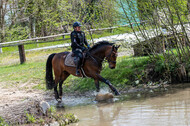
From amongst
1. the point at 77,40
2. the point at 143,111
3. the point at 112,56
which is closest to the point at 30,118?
the point at 143,111

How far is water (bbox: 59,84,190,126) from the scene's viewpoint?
6523 millimetres

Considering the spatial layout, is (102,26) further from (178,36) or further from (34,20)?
(34,20)

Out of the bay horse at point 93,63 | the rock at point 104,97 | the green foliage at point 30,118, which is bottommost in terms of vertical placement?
the rock at point 104,97

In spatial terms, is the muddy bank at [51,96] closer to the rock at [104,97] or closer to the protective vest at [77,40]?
the rock at [104,97]

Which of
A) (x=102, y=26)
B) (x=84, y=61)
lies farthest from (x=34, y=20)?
(x=84, y=61)

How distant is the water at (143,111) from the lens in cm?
652

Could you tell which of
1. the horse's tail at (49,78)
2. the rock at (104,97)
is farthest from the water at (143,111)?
the horse's tail at (49,78)

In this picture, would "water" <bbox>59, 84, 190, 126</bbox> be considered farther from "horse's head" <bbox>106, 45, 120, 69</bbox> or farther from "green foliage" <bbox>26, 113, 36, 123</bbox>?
"horse's head" <bbox>106, 45, 120, 69</bbox>

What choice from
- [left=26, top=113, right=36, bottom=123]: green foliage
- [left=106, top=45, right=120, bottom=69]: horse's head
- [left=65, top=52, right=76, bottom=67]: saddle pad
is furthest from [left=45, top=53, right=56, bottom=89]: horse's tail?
[left=26, top=113, right=36, bottom=123]: green foliage

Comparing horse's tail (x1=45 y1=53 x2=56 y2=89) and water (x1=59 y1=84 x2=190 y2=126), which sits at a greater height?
horse's tail (x1=45 y1=53 x2=56 y2=89)

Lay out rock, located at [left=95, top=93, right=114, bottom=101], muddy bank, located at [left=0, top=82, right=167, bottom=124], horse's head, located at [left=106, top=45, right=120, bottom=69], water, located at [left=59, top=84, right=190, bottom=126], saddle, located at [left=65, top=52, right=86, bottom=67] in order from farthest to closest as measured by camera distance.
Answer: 1. saddle, located at [left=65, top=52, right=86, bottom=67]
2. muddy bank, located at [left=0, top=82, right=167, bottom=124]
3. rock, located at [left=95, top=93, right=114, bottom=101]
4. horse's head, located at [left=106, top=45, right=120, bottom=69]
5. water, located at [left=59, top=84, right=190, bottom=126]

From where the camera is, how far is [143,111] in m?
7.58

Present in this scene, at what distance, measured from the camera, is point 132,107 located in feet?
27.5

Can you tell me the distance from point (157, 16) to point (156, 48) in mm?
1761
